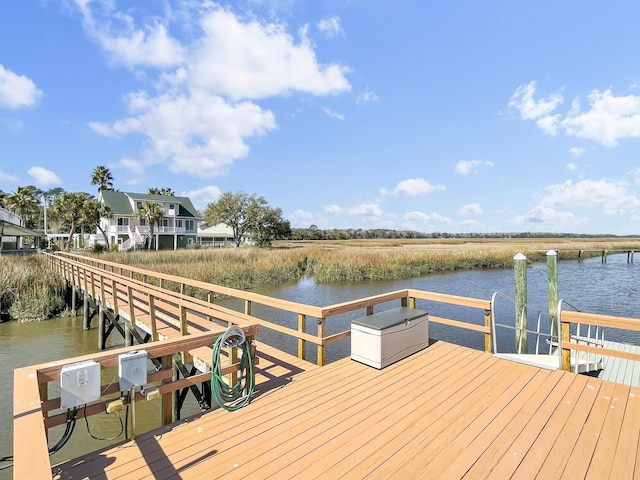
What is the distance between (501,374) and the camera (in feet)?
13.4

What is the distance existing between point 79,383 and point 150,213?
34169 millimetres

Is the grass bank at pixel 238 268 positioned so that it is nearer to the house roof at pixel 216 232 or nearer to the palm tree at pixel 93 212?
the palm tree at pixel 93 212

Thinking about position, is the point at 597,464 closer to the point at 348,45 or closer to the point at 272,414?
the point at 272,414

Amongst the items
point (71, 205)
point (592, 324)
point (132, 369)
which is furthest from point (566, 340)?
point (71, 205)

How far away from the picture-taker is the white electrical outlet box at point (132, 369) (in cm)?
260

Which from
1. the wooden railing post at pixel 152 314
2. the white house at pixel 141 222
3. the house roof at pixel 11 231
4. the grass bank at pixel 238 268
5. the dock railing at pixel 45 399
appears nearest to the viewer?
the dock railing at pixel 45 399

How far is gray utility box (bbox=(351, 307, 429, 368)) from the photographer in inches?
164

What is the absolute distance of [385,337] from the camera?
165 inches

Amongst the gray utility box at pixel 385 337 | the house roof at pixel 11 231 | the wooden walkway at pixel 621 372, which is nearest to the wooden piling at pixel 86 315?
the gray utility box at pixel 385 337

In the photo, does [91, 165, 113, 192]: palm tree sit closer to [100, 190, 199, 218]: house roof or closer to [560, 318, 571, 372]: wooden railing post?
[100, 190, 199, 218]: house roof

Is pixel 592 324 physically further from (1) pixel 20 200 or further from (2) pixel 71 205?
(1) pixel 20 200

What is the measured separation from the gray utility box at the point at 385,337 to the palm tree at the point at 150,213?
33.4 metres

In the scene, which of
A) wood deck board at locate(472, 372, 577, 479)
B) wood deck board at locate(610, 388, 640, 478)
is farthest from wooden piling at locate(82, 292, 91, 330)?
wood deck board at locate(610, 388, 640, 478)

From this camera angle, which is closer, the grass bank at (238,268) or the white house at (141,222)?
the grass bank at (238,268)
